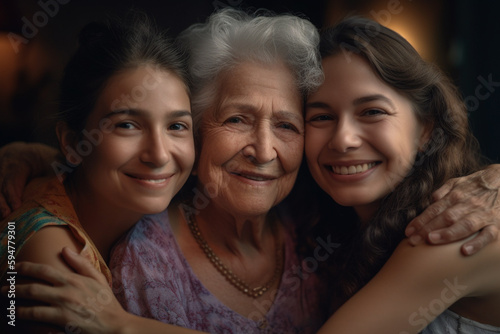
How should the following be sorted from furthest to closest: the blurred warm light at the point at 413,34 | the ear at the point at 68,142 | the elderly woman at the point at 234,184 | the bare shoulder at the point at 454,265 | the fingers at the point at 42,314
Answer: the blurred warm light at the point at 413,34 → the elderly woman at the point at 234,184 → the ear at the point at 68,142 → the bare shoulder at the point at 454,265 → the fingers at the point at 42,314

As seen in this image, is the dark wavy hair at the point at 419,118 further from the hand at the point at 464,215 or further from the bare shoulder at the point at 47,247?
the bare shoulder at the point at 47,247

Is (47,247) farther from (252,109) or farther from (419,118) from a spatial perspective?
(419,118)

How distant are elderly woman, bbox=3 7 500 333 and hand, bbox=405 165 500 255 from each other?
1.31ft

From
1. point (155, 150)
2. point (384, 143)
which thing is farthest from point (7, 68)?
point (384, 143)

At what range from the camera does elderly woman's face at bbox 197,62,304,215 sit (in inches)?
51.1

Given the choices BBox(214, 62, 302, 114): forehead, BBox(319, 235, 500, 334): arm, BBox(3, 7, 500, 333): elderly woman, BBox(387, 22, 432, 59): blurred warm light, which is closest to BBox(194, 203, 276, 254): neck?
BBox(3, 7, 500, 333): elderly woman

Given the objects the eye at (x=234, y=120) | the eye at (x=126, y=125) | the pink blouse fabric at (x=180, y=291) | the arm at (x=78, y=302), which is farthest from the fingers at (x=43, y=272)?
the eye at (x=234, y=120)

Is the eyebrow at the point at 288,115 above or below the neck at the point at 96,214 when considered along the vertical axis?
above

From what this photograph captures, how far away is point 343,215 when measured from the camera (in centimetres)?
155

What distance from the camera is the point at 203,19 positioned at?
148 centimetres

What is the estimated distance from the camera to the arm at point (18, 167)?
1222 millimetres

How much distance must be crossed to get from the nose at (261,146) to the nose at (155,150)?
0.26m

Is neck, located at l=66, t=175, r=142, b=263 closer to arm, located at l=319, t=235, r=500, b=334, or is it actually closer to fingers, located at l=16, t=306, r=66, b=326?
fingers, located at l=16, t=306, r=66, b=326

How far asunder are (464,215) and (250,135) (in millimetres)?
579
